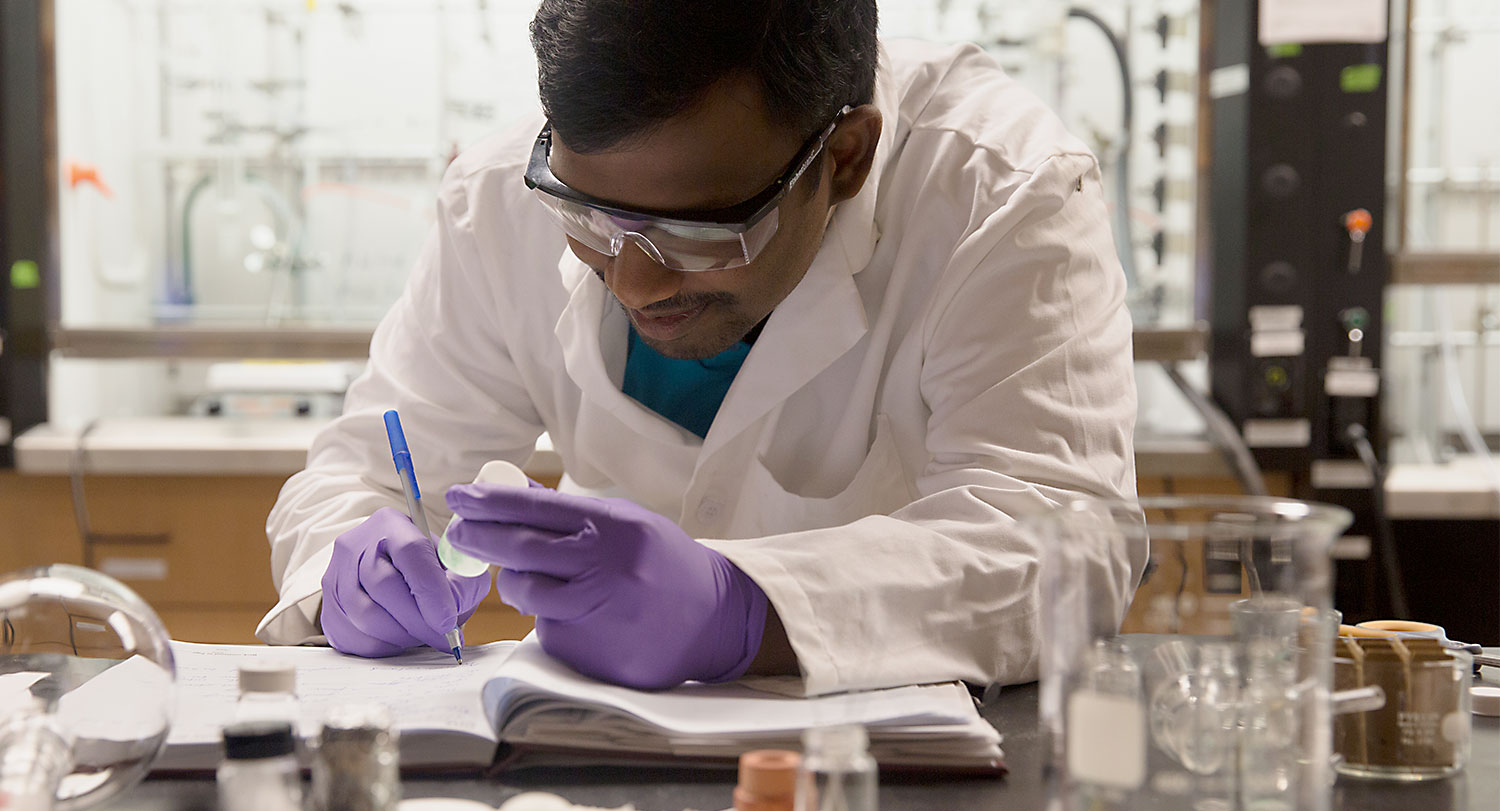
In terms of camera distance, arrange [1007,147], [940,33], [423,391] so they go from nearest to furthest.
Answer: [1007,147] → [423,391] → [940,33]

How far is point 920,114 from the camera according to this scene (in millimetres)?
1463

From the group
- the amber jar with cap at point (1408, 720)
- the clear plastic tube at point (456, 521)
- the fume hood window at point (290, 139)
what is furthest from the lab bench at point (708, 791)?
the fume hood window at point (290, 139)

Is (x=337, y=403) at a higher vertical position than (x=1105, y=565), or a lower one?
lower

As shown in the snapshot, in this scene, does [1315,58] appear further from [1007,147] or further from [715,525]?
[715,525]

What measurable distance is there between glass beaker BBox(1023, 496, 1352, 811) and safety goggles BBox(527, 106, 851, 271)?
0.57 metres

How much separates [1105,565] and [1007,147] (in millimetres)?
857

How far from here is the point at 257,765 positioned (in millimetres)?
660

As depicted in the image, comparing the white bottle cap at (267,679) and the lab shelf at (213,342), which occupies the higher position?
the lab shelf at (213,342)

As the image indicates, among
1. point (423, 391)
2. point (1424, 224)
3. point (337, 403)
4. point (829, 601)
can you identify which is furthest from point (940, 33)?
point (829, 601)

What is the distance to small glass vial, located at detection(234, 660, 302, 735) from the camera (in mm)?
680

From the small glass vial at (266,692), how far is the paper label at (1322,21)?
2465 millimetres

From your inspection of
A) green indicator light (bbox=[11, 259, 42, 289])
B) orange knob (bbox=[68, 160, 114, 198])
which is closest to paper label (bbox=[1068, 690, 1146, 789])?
green indicator light (bbox=[11, 259, 42, 289])

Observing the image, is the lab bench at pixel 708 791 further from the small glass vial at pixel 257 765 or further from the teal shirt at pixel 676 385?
the teal shirt at pixel 676 385

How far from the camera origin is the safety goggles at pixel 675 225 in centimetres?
112
